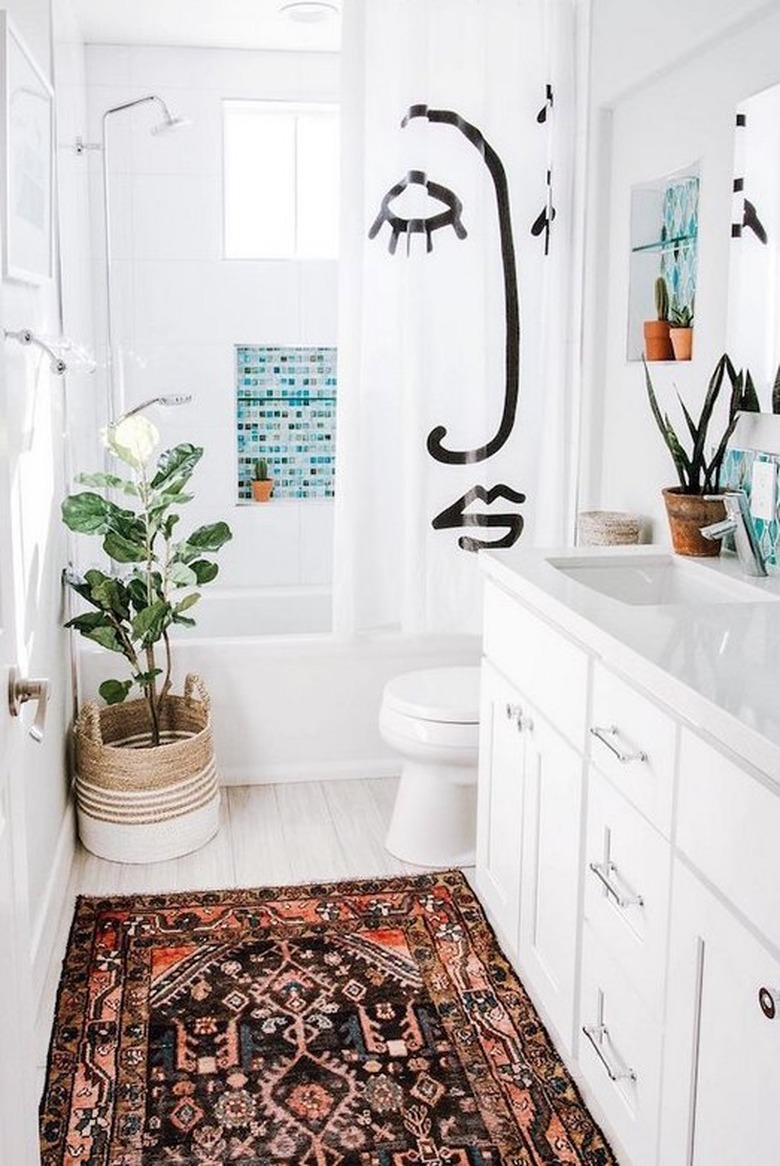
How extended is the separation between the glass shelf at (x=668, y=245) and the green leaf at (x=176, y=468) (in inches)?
49.2

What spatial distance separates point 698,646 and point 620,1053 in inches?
26.2

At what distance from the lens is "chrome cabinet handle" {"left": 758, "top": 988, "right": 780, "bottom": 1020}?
1.45 meters

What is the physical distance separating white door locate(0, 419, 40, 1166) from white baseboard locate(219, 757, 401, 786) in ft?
6.90

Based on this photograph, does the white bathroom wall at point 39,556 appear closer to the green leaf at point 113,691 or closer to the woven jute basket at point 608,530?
the green leaf at point 113,691

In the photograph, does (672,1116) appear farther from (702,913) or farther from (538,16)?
(538,16)

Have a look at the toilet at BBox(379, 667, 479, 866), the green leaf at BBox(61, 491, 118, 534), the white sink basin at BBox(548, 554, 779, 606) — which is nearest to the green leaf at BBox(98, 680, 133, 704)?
the green leaf at BBox(61, 491, 118, 534)

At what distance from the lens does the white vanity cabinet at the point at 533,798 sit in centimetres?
226

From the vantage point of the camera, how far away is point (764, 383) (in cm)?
257

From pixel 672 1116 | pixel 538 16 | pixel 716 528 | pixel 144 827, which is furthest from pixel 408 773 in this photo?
pixel 538 16

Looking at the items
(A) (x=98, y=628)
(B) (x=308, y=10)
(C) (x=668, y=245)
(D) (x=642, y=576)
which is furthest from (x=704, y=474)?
(B) (x=308, y=10)

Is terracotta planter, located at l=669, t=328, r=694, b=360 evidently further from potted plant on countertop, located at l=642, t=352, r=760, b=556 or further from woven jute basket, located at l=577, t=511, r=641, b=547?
woven jute basket, located at l=577, t=511, r=641, b=547

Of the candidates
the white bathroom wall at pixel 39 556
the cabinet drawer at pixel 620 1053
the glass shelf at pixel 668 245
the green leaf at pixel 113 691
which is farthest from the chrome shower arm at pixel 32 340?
the cabinet drawer at pixel 620 1053

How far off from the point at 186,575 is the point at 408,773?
30.5 inches

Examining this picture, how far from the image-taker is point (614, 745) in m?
2.02
